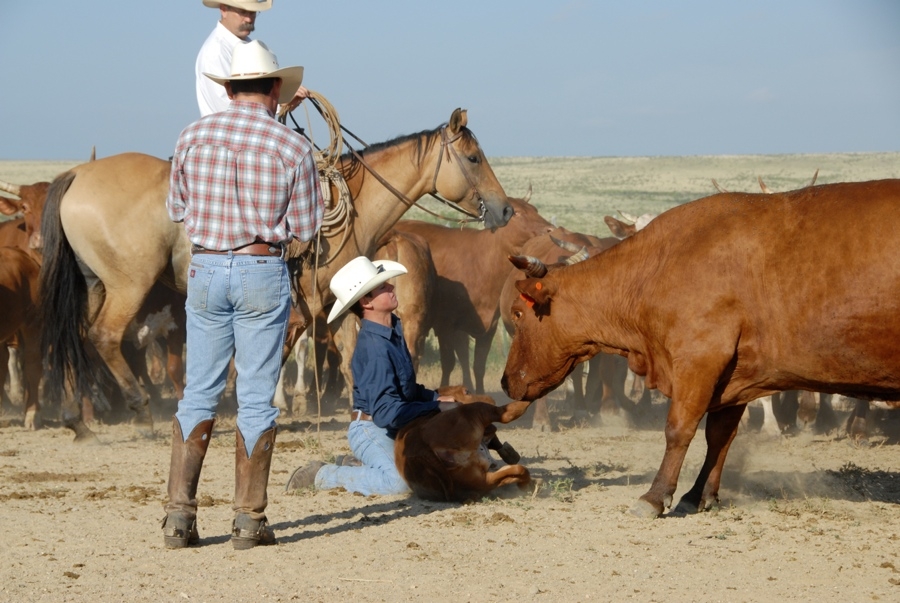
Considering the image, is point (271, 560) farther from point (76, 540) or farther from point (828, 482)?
point (828, 482)

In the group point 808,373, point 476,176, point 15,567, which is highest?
point 476,176

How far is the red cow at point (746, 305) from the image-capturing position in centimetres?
597

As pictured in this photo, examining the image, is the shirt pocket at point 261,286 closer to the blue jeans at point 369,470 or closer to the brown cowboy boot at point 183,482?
the brown cowboy boot at point 183,482

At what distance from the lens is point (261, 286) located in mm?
5348

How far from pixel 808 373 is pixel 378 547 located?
2449mm

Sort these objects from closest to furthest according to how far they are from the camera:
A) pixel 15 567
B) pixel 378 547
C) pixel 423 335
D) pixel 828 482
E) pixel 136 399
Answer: pixel 15 567
pixel 378 547
pixel 828 482
pixel 136 399
pixel 423 335

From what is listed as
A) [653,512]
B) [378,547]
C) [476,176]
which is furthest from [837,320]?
[476,176]

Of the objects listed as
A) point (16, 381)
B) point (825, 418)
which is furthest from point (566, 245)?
point (16, 381)

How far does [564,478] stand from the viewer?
7.67 metres

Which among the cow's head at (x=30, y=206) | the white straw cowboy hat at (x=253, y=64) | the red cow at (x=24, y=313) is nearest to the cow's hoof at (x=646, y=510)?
the white straw cowboy hat at (x=253, y=64)

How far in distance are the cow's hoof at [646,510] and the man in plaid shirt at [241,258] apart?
2.01 meters

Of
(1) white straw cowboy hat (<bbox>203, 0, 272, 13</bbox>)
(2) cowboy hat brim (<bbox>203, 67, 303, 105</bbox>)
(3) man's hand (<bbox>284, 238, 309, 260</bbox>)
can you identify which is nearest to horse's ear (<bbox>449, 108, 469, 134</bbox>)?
(3) man's hand (<bbox>284, 238, 309, 260</bbox>)

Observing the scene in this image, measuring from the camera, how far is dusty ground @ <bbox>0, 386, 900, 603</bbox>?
192 inches

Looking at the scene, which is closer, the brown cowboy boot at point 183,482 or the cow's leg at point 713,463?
the brown cowboy boot at point 183,482
